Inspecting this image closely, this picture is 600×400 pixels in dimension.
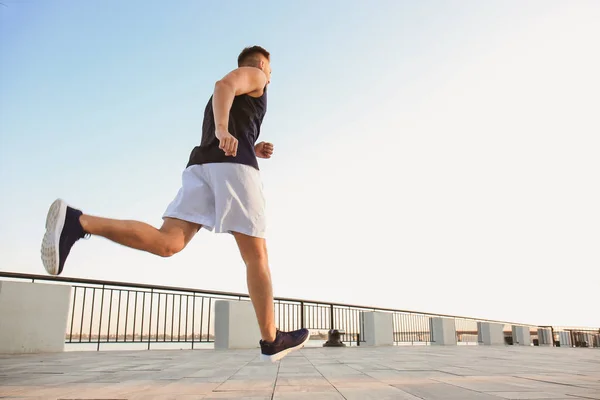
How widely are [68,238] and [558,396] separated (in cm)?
232

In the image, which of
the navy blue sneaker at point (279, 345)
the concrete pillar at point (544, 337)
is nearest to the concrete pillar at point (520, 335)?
the concrete pillar at point (544, 337)

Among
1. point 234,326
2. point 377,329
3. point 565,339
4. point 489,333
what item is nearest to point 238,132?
point 234,326

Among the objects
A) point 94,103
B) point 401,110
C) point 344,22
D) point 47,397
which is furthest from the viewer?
point 401,110

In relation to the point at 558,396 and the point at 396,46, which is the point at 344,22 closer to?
the point at 396,46

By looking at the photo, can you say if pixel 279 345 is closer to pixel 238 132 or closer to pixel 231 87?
pixel 238 132

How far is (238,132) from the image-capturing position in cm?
219

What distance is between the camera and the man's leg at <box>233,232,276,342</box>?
2.07 m

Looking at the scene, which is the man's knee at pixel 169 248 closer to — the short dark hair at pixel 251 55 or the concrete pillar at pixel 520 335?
the short dark hair at pixel 251 55

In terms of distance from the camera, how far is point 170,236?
1.98 meters

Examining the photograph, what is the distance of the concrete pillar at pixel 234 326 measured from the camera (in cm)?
873

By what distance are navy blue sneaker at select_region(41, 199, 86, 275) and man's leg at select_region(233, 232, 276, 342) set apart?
690 millimetres

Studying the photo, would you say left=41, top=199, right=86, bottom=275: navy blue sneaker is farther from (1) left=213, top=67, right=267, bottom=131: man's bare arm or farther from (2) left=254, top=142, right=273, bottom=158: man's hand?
(2) left=254, top=142, right=273, bottom=158: man's hand

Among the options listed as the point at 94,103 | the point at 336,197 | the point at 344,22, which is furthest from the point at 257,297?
the point at 336,197

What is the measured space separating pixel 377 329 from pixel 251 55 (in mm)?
11532
